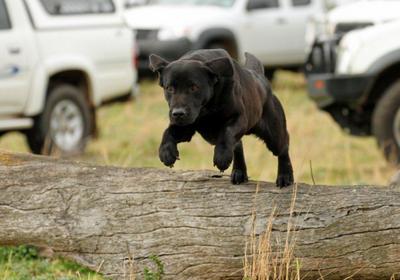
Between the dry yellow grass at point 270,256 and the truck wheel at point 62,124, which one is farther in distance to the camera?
the truck wheel at point 62,124

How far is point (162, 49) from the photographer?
21.1m

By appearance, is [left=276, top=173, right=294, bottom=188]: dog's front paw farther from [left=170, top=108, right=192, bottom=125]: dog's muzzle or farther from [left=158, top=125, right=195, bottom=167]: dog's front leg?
[left=170, top=108, right=192, bottom=125]: dog's muzzle

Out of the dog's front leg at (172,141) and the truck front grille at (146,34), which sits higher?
the dog's front leg at (172,141)

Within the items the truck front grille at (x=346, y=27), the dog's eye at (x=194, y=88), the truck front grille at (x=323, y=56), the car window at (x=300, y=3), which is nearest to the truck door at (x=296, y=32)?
the car window at (x=300, y=3)

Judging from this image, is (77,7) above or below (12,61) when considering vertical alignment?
above

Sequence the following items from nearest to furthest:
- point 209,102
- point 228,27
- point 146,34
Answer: point 209,102
point 146,34
point 228,27

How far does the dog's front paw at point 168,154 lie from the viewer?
589 centimetres

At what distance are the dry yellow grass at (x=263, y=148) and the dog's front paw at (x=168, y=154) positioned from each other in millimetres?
4214

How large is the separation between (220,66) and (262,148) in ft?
26.9

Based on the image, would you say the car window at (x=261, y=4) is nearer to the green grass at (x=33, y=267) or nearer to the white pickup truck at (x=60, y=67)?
the white pickup truck at (x=60, y=67)

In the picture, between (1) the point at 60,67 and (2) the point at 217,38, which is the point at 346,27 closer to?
(1) the point at 60,67

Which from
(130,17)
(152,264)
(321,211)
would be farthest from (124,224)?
(130,17)

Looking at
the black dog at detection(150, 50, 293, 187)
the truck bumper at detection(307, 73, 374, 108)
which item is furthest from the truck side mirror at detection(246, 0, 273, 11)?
the black dog at detection(150, 50, 293, 187)

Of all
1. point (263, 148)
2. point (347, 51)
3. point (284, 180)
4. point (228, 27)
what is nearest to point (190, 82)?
point (284, 180)
